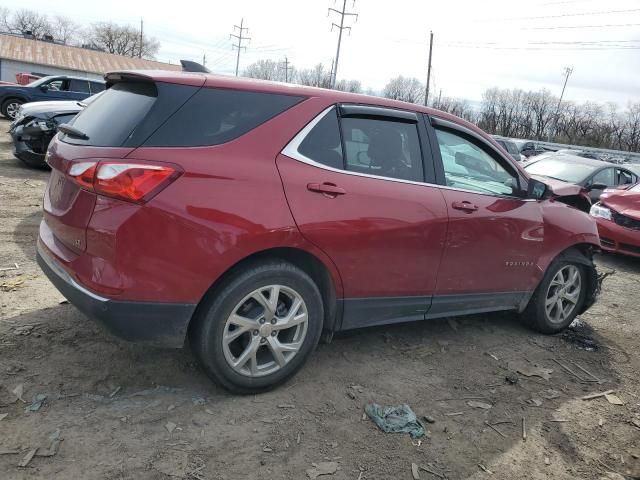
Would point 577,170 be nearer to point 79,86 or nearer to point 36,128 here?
point 36,128

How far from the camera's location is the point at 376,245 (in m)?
3.38

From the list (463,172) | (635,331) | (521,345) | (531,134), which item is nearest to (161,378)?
(463,172)

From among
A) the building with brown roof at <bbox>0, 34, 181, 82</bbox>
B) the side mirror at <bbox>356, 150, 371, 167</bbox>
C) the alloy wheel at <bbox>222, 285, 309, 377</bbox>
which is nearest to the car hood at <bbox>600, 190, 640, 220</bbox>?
the side mirror at <bbox>356, 150, 371, 167</bbox>

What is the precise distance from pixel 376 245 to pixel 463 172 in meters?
1.08

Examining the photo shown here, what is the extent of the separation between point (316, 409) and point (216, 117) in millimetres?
1770

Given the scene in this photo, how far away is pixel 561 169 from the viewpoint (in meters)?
10.2

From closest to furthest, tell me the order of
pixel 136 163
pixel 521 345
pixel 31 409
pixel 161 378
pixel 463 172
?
pixel 136 163 → pixel 31 409 → pixel 161 378 → pixel 463 172 → pixel 521 345

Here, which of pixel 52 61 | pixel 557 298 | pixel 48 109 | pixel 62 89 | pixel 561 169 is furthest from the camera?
pixel 52 61

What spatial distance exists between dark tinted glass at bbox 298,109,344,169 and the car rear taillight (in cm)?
83

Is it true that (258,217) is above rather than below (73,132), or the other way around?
below

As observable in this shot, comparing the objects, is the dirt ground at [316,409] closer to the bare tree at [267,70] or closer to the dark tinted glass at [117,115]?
the dark tinted glass at [117,115]

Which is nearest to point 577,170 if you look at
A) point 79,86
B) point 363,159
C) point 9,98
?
point 363,159

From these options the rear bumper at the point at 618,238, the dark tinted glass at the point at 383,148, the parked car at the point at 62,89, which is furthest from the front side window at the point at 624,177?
the parked car at the point at 62,89

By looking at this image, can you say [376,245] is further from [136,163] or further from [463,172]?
[136,163]
